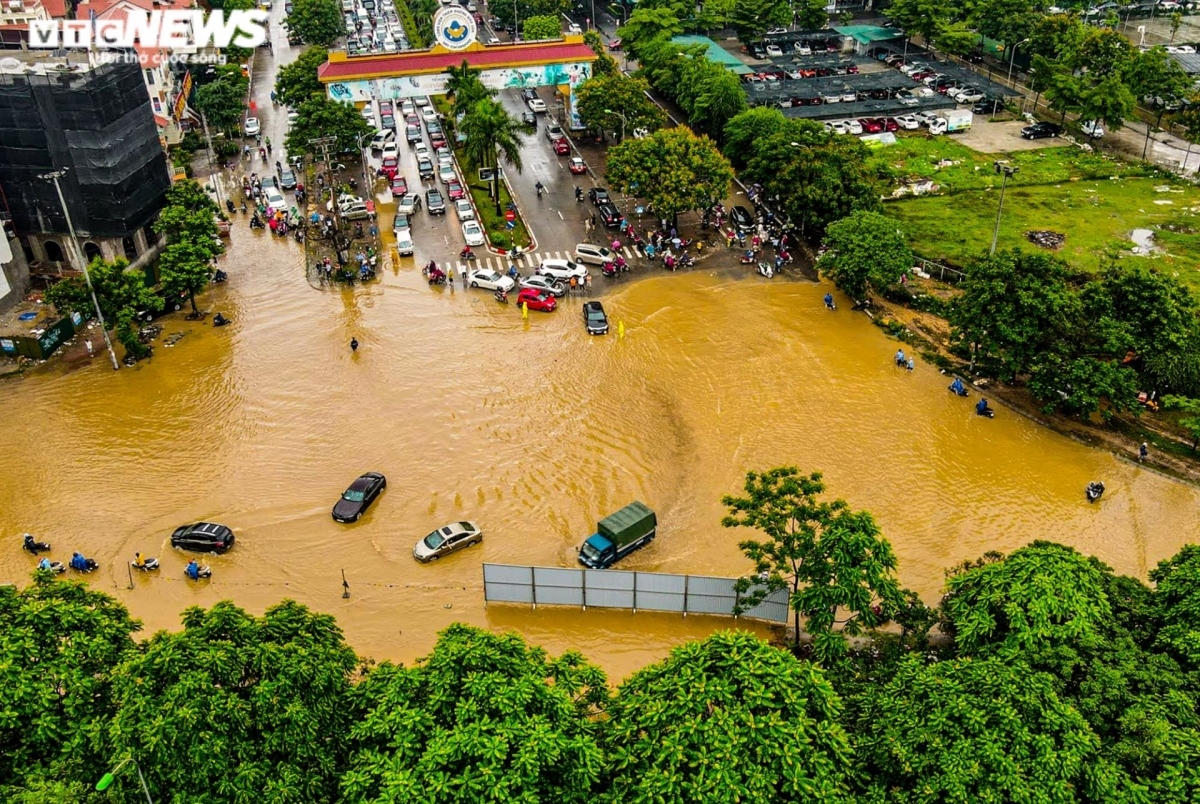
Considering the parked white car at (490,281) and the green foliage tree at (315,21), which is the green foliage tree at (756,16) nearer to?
the green foliage tree at (315,21)

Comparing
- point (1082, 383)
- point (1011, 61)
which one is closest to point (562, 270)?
point (1082, 383)

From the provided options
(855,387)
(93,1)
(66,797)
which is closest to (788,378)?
(855,387)

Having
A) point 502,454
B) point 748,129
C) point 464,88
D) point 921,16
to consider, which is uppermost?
point 921,16

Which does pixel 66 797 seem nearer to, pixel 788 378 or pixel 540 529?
pixel 540 529

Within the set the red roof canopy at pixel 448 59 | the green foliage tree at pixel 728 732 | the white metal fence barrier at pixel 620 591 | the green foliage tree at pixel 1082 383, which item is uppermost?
the red roof canopy at pixel 448 59

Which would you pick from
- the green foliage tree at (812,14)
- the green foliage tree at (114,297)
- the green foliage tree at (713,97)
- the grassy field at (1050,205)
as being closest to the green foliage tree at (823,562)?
the grassy field at (1050,205)

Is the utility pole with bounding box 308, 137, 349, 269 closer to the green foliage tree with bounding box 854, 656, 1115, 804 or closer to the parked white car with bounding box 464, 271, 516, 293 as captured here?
the parked white car with bounding box 464, 271, 516, 293

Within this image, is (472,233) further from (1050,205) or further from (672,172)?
(1050,205)
